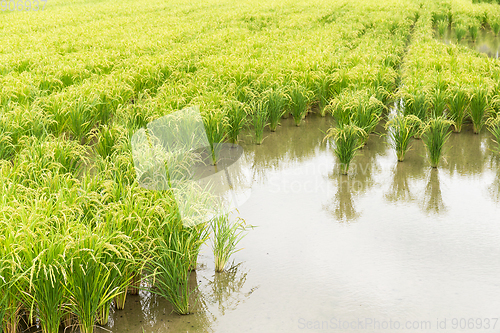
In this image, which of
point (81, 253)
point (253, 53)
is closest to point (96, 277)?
point (81, 253)

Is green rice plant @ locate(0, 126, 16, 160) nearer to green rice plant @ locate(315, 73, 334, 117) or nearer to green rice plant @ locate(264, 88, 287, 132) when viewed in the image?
green rice plant @ locate(264, 88, 287, 132)

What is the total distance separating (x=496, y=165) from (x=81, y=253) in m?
4.92

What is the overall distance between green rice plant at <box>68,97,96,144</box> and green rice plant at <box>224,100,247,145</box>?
6.24 ft

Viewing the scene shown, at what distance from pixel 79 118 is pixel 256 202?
9.34 ft

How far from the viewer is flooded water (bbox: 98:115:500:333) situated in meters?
2.91

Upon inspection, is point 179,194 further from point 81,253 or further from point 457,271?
point 457,271

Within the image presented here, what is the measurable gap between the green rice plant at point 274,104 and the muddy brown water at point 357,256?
123 cm

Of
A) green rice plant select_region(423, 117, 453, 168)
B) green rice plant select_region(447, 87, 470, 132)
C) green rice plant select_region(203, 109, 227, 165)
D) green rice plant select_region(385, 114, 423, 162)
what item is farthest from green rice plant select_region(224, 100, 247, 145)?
green rice plant select_region(447, 87, 470, 132)

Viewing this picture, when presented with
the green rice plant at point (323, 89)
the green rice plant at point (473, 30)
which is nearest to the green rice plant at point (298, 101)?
the green rice plant at point (323, 89)

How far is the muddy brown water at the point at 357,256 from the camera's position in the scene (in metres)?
2.91

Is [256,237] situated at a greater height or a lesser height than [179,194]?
lesser

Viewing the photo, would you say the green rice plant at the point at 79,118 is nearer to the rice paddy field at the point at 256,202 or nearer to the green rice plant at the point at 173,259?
the rice paddy field at the point at 256,202

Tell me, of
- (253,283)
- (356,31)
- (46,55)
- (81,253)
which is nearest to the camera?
(81,253)

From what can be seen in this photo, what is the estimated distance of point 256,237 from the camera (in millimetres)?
3918
